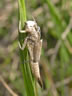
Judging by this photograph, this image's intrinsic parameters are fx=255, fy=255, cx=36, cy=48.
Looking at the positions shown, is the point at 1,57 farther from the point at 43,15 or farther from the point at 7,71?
the point at 43,15

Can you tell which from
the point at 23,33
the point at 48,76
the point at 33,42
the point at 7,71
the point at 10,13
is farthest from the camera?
the point at 10,13

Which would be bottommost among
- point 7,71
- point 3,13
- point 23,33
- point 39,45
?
point 7,71

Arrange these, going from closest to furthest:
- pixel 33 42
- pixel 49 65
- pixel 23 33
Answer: pixel 23 33 → pixel 33 42 → pixel 49 65

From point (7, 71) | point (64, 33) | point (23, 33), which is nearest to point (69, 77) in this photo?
point (64, 33)

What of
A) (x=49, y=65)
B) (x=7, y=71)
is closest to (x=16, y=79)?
(x=7, y=71)

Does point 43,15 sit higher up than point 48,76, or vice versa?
point 43,15

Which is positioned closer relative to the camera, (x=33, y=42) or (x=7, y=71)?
(x=33, y=42)
